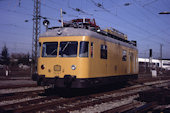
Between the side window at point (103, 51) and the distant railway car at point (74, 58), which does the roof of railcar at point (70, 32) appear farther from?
the side window at point (103, 51)

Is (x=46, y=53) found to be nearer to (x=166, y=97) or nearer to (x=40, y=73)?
(x=40, y=73)

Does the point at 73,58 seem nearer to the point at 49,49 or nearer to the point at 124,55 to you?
the point at 49,49

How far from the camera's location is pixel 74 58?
32.2 ft

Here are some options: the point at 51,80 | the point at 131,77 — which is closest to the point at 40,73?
the point at 51,80

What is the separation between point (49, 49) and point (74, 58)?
5.58 feet

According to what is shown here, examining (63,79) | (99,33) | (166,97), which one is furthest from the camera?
(99,33)

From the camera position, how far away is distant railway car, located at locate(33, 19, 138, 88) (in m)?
9.71

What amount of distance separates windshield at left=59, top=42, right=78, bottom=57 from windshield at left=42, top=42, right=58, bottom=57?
0.37 metres

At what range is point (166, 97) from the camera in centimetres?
891

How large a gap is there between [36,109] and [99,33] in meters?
5.80

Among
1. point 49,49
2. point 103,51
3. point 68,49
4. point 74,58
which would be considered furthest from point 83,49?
point 49,49

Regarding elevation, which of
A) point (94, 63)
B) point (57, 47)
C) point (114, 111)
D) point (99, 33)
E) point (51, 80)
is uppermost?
point (99, 33)

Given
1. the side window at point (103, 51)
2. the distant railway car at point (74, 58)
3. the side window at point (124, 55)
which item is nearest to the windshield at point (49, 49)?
the distant railway car at point (74, 58)

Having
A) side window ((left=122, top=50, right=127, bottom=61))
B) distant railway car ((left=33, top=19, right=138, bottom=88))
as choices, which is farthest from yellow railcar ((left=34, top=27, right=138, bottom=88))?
side window ((left=122, top=50, right=127, bottom=61))
